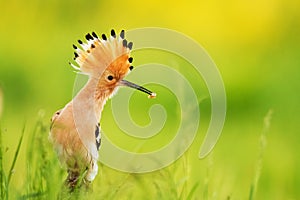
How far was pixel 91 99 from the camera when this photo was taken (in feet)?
5.30

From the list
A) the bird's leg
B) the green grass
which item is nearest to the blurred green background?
the green grass

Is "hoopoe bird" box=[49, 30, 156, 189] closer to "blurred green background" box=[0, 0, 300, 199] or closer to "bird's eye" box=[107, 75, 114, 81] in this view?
"bird's eye" box=[107, 75, 114, 81]

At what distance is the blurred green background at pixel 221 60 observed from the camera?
4.36m

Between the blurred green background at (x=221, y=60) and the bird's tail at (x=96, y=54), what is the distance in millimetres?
1860

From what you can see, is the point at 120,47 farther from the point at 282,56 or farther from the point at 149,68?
the point at 282,56

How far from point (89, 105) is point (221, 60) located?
4445 millimetres

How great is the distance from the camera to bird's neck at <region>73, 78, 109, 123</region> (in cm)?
160

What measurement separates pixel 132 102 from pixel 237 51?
1330mm

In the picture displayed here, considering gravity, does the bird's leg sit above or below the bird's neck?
below

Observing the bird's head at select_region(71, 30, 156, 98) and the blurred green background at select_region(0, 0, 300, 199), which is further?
the blurred green background at select_region(0, 0, 300, 199)

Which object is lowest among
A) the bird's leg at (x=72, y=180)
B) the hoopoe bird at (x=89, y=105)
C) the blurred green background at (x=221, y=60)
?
the bird's leg at (x=72, y=180)

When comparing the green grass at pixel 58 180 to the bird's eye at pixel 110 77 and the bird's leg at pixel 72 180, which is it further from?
the bird's eye at pixel 110 77

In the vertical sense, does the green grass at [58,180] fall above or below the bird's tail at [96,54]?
below

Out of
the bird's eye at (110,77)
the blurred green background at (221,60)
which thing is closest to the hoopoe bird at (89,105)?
the bird's eye at (110,77)
